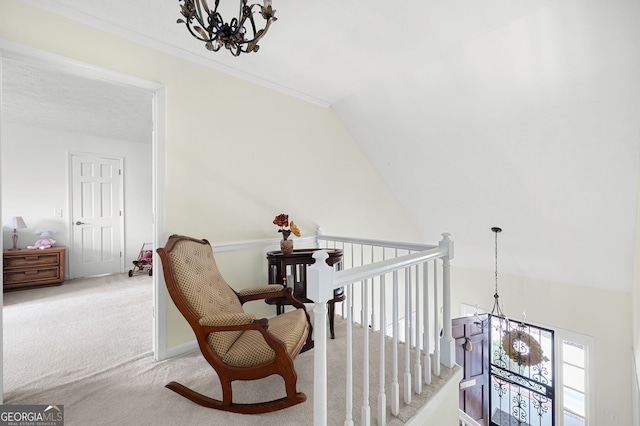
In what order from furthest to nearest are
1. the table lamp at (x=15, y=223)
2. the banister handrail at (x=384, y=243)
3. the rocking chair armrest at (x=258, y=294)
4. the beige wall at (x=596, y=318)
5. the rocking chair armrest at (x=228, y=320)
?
the table lamp at (x=15, y=223) → the beige wall at (x=596, y=318) → the banister handrail at (x=384, y=243) → the rocking chair armrest at (x=258, y=294) → the rocking chair armrest at (x=228, y=320)

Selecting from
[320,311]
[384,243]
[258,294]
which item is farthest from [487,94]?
[258,294]

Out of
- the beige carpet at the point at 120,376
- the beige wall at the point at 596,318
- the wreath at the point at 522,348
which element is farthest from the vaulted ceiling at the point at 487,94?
the beige carpet at the point at 120,376

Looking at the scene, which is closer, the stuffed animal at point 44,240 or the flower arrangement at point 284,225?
the flower arrangement at point 284,225

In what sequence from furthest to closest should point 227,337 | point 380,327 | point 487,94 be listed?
point 487,94 → point 227,337 → point 380,327

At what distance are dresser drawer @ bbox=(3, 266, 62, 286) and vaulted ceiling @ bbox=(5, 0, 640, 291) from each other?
153 inches

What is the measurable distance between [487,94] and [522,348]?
4137 mm

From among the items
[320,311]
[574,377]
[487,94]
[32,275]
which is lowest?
[574,377]

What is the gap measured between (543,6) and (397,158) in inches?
78.6

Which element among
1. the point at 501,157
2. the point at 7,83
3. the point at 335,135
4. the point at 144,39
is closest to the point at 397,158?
the point at 335,135

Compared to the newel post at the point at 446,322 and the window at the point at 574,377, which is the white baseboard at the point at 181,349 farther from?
the window at the point at 574,377

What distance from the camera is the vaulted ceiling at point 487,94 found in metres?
1.83

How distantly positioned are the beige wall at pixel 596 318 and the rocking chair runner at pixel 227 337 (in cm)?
416

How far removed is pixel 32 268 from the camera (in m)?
3.97

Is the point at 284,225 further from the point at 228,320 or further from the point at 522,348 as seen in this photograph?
the point at 522,348
